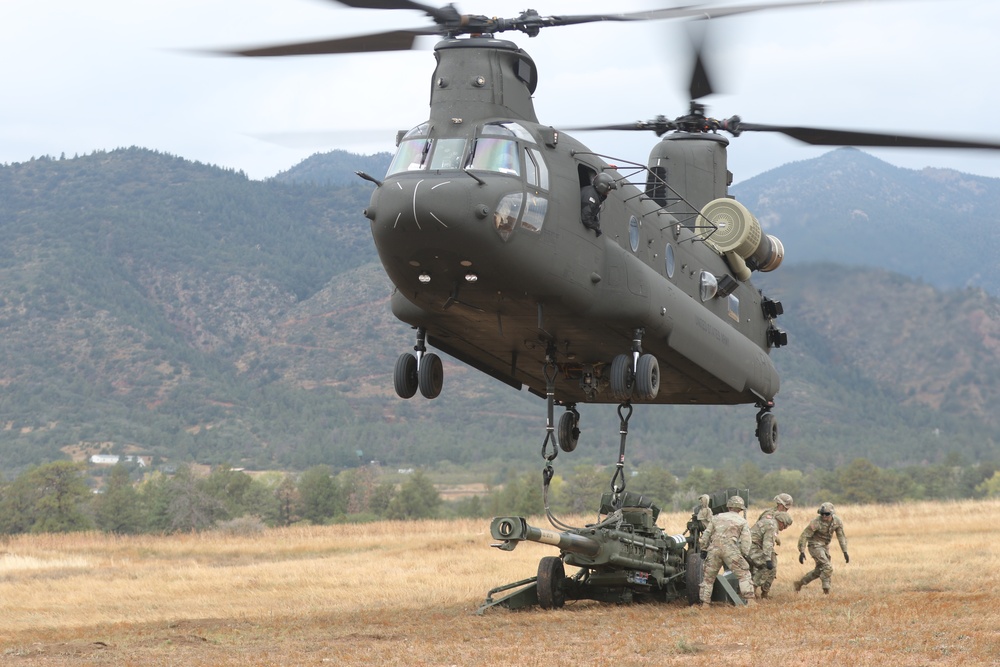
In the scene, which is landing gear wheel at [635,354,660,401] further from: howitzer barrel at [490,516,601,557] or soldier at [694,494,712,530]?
soldier at [694,494,712,530]

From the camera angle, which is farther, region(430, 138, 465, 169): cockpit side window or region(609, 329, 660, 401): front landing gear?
region(609, 329, 660, 401): front landing gear

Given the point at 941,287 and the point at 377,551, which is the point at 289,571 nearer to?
the point at 377,551

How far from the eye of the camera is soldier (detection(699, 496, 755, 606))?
17.3 meters

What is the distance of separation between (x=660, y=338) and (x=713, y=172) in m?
5.47

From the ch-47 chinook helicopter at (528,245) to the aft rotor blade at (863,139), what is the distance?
25mm

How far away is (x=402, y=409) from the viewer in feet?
444

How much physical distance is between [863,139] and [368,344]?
128456 millimetres

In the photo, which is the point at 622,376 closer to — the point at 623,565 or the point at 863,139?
the point at 623,565

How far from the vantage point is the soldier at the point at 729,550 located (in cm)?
1733

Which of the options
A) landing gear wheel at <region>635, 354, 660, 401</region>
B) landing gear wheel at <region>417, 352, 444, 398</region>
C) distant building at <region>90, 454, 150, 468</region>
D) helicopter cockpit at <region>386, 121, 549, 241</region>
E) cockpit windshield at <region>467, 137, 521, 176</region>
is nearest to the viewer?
helicopter cockpit at <region>386, 121, 549, 241</region>

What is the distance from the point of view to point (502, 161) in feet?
48.2

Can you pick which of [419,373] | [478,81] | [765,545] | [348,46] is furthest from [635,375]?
[348,46]

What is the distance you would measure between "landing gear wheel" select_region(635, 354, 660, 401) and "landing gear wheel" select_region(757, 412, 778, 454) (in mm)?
5605

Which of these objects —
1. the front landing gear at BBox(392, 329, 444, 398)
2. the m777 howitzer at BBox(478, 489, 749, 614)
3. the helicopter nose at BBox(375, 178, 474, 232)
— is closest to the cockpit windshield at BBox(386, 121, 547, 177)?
the helicopter nose at BBox(375, 178, 474, 232)
